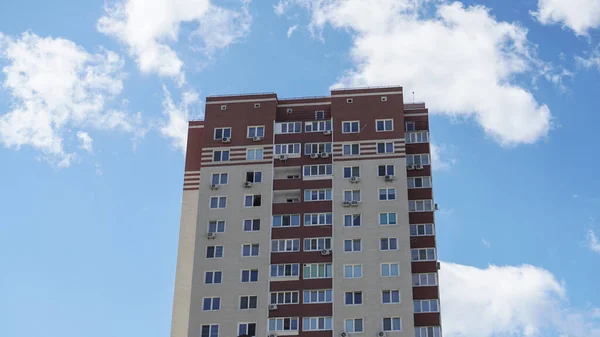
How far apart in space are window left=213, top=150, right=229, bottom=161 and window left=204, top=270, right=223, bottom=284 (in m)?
13.1

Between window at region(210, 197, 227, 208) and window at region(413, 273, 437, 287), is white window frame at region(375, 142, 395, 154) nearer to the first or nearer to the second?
window at region(413, 273, 437, 287)

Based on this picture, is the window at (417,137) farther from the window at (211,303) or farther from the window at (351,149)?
the window at (211,303)

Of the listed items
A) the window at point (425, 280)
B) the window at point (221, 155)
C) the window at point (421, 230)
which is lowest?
the window at point (425, 280)

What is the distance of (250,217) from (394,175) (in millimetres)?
15590

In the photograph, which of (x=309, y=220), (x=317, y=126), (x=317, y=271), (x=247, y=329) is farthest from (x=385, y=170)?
(x=247, y=329)

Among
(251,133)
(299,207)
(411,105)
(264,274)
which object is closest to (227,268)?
(264,274)

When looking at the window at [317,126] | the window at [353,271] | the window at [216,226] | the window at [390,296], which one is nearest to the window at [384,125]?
the window at [317,126]

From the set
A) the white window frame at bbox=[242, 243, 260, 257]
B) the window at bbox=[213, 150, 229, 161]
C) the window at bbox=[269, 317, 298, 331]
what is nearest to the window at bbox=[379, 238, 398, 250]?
the window at bbox=[269, 317, 298, 331]

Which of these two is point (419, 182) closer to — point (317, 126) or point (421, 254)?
point (421, 254)

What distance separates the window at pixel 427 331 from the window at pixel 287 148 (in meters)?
23.2

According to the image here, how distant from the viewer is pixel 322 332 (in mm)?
84438

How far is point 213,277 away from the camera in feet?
291

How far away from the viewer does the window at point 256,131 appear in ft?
314

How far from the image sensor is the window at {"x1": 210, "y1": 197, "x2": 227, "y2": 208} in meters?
92.6
